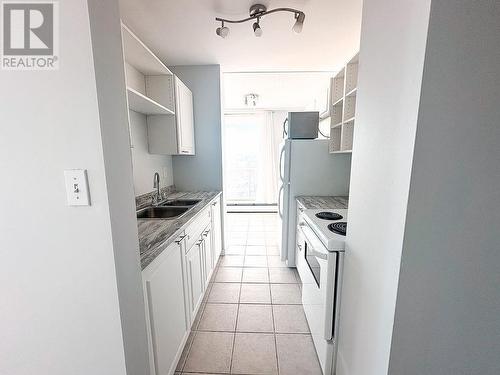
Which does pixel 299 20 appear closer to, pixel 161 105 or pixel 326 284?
pixel 161 105

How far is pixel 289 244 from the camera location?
274 cm

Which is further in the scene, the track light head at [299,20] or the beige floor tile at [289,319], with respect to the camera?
the beige floor tile at [289,319]

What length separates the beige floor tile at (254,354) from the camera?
1.43 m

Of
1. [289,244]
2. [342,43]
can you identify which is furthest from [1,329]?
[342,43]

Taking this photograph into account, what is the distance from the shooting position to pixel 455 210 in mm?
683

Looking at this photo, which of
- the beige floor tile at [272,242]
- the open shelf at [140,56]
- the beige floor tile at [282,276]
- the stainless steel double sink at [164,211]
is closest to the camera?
the open shelf at [140,56]

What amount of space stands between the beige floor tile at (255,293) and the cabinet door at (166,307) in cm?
79

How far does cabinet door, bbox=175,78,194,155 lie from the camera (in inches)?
93.6

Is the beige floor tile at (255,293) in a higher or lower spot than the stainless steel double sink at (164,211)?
lower

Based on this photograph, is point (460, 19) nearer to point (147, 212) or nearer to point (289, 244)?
point (147, 212)

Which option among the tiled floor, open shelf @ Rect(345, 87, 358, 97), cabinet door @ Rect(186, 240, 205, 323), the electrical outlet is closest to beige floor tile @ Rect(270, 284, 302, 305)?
the tiled floor

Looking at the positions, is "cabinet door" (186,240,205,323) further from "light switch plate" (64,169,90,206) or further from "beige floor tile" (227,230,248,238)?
"beige floor tile" (227,230,248,238)

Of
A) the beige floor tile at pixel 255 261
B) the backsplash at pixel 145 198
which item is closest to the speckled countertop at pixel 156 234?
the backsplash at pixel 145 198

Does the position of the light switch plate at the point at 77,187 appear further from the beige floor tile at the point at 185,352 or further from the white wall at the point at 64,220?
the beige floor tile at the point at 185,352
